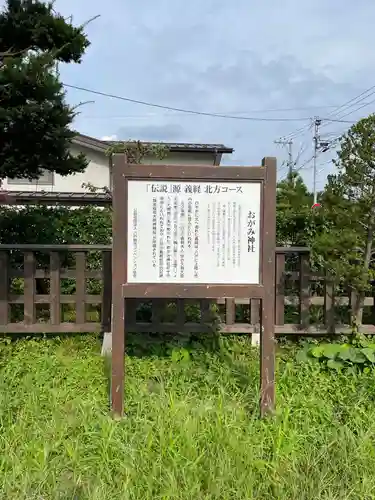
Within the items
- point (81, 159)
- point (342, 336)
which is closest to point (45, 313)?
point (81, 159)

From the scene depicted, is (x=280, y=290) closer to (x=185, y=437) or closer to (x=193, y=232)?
(x=193, y=232)

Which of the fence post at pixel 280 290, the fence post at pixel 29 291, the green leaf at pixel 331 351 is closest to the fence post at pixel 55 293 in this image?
the fence post at pixel 29 291

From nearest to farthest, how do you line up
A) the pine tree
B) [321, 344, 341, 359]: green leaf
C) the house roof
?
[321, 344, 341, 359]: green leaf → the pine tree → the house roof

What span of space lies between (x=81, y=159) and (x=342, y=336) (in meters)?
3.66

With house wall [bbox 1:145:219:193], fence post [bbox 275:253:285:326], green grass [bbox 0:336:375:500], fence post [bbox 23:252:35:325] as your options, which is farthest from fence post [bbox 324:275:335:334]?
house wall [bbox 1:145:219:193]

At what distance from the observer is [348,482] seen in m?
2.45

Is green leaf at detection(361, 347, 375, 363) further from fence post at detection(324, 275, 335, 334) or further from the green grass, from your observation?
fence post at detection(324, 275, 335, 334)

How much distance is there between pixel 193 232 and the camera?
3188mm

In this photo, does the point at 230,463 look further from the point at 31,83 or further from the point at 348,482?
the point at 31,83

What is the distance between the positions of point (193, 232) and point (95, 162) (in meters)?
13.2

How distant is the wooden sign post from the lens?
3113mm

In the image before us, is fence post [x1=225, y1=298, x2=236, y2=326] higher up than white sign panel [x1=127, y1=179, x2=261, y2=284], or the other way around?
white sign panel [x1=127, y1=179, x2=261, y2=284]

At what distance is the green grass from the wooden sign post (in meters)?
0.32

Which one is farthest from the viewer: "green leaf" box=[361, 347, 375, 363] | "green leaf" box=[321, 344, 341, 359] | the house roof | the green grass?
the house roof
